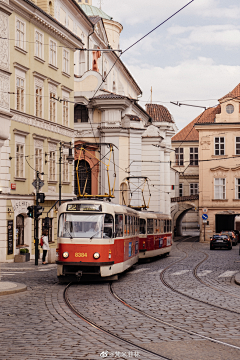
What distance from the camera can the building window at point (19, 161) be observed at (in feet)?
103

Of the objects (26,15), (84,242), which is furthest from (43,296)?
(26,15)

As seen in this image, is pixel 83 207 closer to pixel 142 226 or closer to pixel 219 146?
pixel 142 226

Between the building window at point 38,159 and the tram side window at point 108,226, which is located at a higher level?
the building window at point 38,159

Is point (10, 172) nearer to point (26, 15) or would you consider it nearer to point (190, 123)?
point (26, 15)

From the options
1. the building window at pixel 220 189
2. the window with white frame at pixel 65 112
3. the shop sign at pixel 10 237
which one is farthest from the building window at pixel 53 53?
the building window at pixel 220 189

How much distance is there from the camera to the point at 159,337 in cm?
952

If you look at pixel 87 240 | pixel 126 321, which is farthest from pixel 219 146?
pixel 126 321

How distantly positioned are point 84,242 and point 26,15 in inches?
724

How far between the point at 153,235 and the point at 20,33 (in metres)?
13.0

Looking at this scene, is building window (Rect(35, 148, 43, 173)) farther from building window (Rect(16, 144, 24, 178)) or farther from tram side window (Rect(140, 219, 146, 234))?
tram side window (Rect(140, 219, 146, 234))

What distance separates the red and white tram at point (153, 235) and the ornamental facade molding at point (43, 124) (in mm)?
8213

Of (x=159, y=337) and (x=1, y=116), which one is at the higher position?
(x=1, y=116)

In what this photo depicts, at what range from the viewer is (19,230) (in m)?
31.9

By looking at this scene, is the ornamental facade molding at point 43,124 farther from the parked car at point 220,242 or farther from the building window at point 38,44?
the parked car at point 220,242
